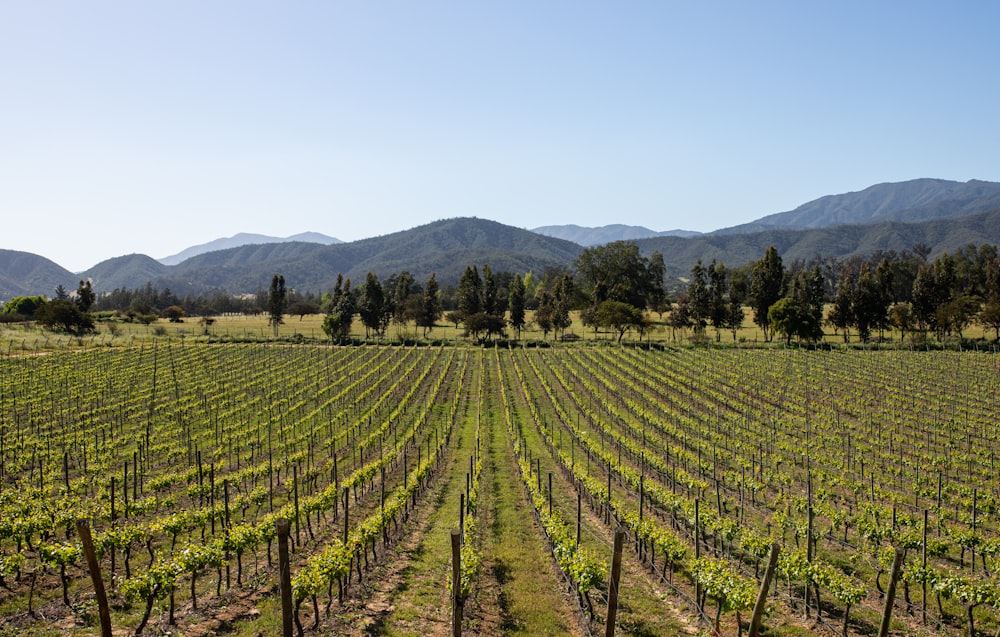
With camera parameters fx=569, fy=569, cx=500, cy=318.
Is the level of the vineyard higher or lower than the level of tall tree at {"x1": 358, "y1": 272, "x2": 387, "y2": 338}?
lower

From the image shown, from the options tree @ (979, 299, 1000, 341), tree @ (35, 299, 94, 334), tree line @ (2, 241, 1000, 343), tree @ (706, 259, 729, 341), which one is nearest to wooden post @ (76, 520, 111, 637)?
tree line @ (2, 241, 1000, 343)

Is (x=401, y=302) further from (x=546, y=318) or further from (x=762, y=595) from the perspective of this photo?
(x=762, y=595)

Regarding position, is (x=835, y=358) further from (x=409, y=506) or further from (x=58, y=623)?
(x=58, y=623)

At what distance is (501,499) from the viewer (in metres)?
19.6

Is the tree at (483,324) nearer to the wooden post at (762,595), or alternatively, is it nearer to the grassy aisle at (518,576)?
the grassy aisle at (518,576)

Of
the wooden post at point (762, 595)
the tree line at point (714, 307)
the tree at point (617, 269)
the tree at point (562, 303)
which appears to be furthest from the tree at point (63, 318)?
the wooden post at point (762, 595)

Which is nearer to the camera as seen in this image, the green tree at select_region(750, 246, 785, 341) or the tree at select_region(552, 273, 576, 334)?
the tree at select_region(552, 273, 576, 334)

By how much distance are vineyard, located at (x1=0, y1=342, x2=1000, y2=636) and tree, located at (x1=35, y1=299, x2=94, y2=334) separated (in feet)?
108

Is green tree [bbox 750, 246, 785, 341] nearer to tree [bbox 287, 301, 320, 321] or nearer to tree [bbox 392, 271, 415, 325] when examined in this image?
tree [bbox 392, 271, 415, 325]

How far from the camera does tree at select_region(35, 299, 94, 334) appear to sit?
241 ft

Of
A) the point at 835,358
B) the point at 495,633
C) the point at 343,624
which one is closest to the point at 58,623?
the point at 343,624

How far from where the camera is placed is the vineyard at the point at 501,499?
11.7m

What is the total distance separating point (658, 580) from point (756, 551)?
7.90 ft

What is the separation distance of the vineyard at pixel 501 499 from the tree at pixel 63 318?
1301 inches
